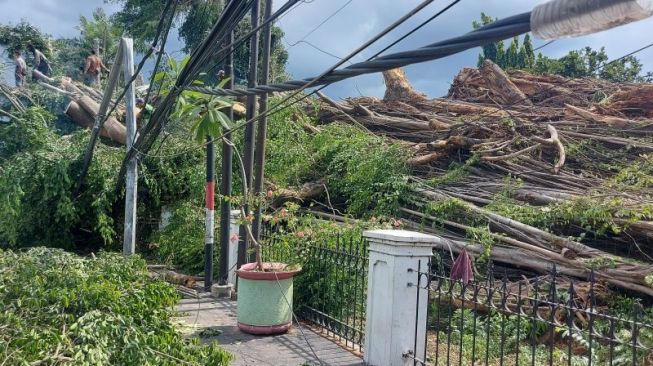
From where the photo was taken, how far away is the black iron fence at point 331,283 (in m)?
6.41

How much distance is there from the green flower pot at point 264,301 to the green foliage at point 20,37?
17828mm

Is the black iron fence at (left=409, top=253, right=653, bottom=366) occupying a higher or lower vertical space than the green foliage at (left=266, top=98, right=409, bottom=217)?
lower

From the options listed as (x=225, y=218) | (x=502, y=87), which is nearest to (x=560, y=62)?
(x=502, y=87)

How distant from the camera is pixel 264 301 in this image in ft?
21.6

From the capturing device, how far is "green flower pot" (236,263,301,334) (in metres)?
6.57

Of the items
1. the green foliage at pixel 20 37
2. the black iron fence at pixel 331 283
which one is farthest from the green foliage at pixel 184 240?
the green foliage at pixel 20 37

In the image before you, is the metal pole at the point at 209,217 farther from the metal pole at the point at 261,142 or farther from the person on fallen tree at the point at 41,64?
the person on fallen tree at the point at 41,64

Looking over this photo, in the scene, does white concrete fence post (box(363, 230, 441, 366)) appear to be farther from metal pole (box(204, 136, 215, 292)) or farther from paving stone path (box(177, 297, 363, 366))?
metal pole (box(204, 136, 215, 292))

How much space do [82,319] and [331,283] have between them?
10.4ft

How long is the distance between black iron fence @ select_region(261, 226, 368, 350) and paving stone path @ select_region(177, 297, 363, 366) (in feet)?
0.75

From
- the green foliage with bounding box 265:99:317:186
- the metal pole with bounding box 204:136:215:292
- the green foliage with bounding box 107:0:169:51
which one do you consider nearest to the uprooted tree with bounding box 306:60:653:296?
the green foliage with bounding box 265:99:317:186

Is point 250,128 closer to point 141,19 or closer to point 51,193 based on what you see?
point 51,193

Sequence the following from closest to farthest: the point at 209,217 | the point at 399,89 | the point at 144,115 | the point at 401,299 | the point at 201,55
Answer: the point at 401,299 → the point at 201,55 → the point at 209,217 → the point at 144,115 → the point at 399,89

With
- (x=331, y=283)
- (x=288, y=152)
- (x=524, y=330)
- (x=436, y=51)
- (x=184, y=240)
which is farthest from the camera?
(x=288, y=152)
